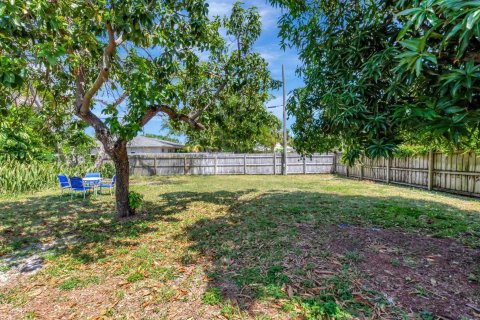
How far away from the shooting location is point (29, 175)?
9.59 meters

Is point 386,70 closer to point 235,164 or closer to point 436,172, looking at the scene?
point 436,172

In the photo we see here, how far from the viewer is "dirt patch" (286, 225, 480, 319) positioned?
7.97 ft

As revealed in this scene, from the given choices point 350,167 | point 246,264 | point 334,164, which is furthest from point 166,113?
point 334,164

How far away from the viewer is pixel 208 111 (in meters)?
7.40

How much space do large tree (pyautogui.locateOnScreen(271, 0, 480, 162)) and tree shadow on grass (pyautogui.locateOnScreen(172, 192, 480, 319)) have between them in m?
1.40

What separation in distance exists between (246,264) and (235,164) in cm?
1352

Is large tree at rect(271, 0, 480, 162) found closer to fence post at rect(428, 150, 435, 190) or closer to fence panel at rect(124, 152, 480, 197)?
fence panel at rect(124, 152, 480, 197)

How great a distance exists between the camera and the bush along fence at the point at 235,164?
16.4m

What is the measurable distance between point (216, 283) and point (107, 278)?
4.34 ft

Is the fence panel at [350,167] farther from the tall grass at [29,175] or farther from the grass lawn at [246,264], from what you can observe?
the tall grass at [29,175]

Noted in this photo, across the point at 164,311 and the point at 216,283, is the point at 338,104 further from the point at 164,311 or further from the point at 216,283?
the point at 164,311

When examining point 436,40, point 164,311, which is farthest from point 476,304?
point 164,311

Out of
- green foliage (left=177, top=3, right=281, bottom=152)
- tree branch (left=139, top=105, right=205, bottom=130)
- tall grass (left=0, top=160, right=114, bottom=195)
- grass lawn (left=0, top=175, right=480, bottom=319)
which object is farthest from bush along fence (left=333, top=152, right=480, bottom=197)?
tall grass (left=0, top=160, right=114, bottom=195)

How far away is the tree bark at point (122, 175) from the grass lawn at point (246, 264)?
33 cm
